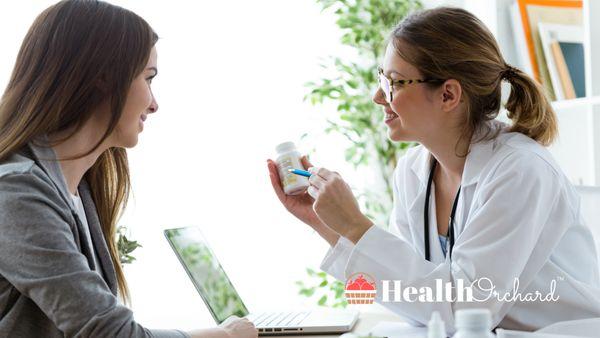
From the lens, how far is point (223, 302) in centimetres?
169

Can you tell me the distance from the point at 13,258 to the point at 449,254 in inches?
38.6

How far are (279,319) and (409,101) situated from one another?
0.62 meters

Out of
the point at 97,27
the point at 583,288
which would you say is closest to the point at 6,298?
the point at 97,27

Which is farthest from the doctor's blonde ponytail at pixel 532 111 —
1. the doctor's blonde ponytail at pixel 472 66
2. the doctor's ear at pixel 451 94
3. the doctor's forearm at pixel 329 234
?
the doctor's forearm at pixel 329 234

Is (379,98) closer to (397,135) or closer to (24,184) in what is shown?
(397,135)

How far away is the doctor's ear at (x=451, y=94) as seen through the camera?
1701mm

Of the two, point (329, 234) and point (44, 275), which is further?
point (329, 234)

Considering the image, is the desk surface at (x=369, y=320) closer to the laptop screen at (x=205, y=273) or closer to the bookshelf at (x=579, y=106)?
the laptop screen at (x=205, y=273)

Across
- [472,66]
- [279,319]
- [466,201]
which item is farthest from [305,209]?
[472,66]

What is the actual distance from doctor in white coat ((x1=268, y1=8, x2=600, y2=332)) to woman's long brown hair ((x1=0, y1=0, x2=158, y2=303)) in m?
0.52

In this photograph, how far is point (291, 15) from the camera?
335 centimetres

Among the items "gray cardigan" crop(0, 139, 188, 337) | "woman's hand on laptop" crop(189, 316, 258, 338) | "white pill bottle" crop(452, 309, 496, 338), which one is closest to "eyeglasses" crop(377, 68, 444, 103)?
"woman's hand on laptop" crop(189, 316, 258, 338)

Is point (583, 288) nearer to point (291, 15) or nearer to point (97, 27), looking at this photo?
point (97, 27)

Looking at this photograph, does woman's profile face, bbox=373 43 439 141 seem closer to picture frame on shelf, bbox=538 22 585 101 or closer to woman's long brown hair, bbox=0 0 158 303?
woman's long brown hair, bbox=0 0 158 303
